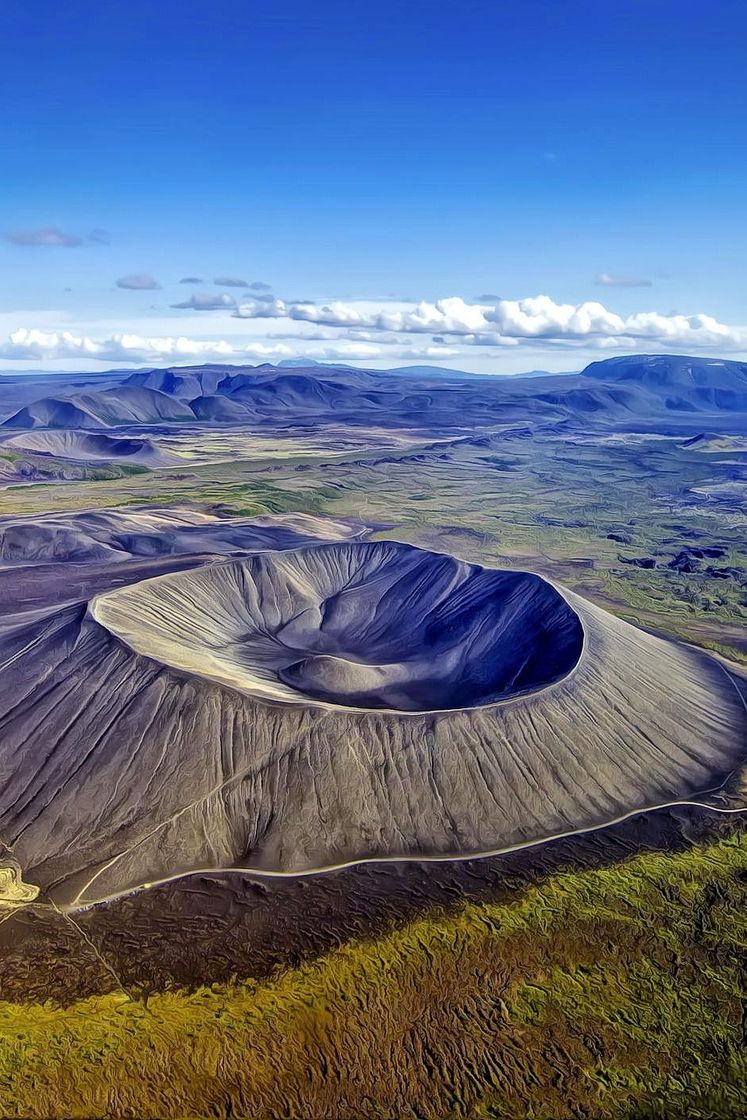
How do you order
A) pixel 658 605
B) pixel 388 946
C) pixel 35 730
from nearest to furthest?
pixel 388 946, pixel 35 730, pixel 658 605

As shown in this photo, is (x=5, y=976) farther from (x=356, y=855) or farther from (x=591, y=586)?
(x=591, y=586)

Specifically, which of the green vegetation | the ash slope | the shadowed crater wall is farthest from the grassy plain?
the shadowed crater wall

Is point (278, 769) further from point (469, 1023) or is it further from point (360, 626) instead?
point (360, 626)

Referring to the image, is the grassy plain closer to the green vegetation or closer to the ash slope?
the green vegetation

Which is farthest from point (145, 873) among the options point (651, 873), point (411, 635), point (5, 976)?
point (411, 635)

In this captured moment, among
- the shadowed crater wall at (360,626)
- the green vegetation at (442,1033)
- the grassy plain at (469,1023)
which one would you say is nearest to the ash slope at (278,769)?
the shadowed crater wall at (360,626)
